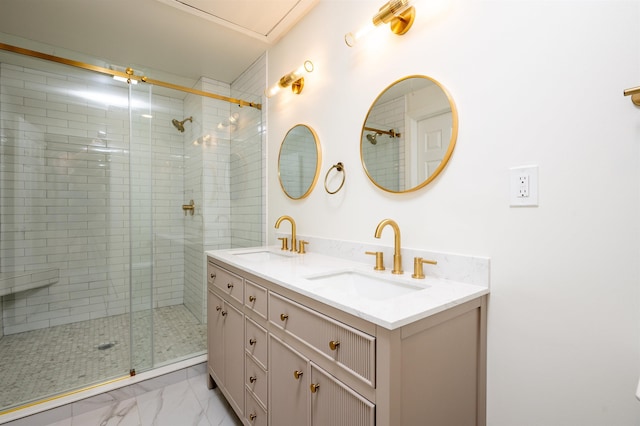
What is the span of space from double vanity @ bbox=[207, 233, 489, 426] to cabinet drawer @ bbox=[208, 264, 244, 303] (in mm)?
13

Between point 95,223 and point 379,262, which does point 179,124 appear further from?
point 379,262

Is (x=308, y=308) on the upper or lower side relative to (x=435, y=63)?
lower

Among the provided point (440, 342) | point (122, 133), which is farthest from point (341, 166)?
point (122, 133)

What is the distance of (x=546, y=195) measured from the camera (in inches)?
37.0

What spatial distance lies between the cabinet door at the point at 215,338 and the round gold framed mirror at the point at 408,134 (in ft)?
4.04

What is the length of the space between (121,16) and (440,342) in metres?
2.84

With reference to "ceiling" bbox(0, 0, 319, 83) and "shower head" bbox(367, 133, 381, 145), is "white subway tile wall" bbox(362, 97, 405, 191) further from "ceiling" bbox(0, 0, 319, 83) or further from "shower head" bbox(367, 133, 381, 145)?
"ceiling" bbox(0, 0, 319, 83)

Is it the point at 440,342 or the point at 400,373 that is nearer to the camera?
the point at 400,373

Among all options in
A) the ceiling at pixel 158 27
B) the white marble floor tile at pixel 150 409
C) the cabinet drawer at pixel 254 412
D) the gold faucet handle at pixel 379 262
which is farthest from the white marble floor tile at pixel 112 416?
the ceiling at pixel 158 27

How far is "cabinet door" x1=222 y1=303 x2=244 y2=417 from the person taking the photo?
1.52 meters

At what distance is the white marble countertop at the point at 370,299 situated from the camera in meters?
0.81

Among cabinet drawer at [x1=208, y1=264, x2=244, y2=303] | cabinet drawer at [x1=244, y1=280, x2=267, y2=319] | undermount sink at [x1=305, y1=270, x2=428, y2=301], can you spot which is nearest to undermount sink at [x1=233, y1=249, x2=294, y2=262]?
cabinet drawer at [x1=208, y1=264, x2=244, y2=303]

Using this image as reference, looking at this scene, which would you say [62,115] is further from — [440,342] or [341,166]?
[440,342]

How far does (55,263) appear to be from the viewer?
225cm
